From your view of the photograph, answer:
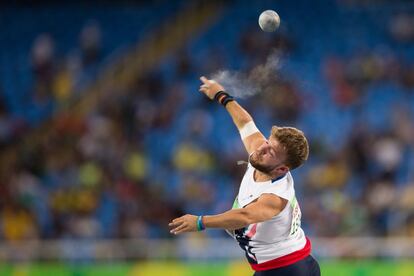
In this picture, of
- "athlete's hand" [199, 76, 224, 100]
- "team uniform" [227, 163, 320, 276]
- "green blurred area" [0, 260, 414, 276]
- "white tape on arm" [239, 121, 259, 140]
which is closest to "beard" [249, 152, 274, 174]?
"team uniform" [227, 163, 320, 276]

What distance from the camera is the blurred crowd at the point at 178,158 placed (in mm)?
17703

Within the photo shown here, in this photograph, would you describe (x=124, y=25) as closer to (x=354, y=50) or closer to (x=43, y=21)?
(x=43, y=21)

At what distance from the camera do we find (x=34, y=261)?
15.6 metres

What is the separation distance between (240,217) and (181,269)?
7.62 metres

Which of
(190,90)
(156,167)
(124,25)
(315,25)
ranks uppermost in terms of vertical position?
(124,25)

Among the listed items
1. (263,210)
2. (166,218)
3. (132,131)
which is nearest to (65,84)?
(132,131)

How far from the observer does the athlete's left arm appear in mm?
7867

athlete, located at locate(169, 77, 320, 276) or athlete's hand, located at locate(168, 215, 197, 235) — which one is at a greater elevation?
athlete, located at locate(169, 77, 320, 276)

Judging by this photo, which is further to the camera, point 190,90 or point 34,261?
point 190,90

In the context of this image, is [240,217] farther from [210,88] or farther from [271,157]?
[210,88]

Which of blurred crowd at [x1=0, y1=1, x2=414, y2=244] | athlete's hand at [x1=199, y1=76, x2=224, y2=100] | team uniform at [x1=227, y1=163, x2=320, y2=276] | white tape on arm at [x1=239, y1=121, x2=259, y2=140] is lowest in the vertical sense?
team uniform at [x1=227, y1=163, x2=320, y2=276]

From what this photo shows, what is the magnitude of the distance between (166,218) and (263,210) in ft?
31.4

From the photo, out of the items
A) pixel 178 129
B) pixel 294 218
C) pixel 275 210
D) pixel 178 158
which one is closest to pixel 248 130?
pixel 294 218

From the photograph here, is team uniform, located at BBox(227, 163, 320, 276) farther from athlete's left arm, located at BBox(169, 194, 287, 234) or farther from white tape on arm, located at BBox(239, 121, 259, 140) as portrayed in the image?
white tape on arm, located at BBox(239, 121, 259, 140)
